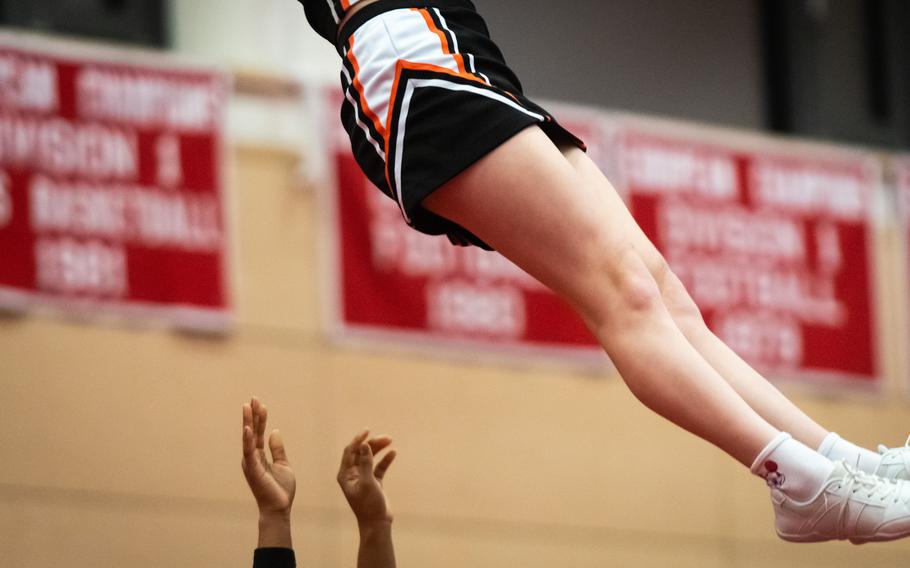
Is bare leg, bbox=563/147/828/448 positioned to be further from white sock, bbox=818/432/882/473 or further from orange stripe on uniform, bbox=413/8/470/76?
orange stripe on uniform, bbox=413/8/470/76

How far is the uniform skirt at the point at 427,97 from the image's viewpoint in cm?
234

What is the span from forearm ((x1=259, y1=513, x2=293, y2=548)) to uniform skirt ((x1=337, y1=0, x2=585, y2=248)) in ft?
2.05

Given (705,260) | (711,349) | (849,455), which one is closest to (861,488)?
(849,455)

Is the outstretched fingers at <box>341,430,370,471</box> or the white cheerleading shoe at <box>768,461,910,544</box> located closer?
the white cheerleading shoe at <box>768,461,910,544</box>

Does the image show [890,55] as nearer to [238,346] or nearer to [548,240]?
[238,346]

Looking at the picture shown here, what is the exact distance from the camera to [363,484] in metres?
3.04

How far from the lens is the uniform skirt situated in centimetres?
234

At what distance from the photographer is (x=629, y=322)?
2309 millimetres

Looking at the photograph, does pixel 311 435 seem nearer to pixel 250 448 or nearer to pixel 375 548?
pixel 375 548

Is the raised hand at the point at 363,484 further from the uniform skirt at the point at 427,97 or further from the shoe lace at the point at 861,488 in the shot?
the shoe lace at the point at 861,488

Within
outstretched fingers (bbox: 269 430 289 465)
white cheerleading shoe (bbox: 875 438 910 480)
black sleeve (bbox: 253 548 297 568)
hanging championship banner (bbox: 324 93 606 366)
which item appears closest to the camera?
white cheerleading shoe (bbox: 875 438 910 480)

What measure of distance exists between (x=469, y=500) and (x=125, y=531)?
1376mm

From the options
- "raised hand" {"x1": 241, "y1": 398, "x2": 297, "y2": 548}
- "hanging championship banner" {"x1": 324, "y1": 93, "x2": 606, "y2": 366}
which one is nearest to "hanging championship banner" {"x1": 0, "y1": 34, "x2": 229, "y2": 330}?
"hanging championship banner" {"x1": 324, "y1": 93, "x2": 606, "y2": 366}

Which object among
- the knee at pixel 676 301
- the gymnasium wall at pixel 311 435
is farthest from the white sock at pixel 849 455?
the gymnasium wall at pixel 311 435
